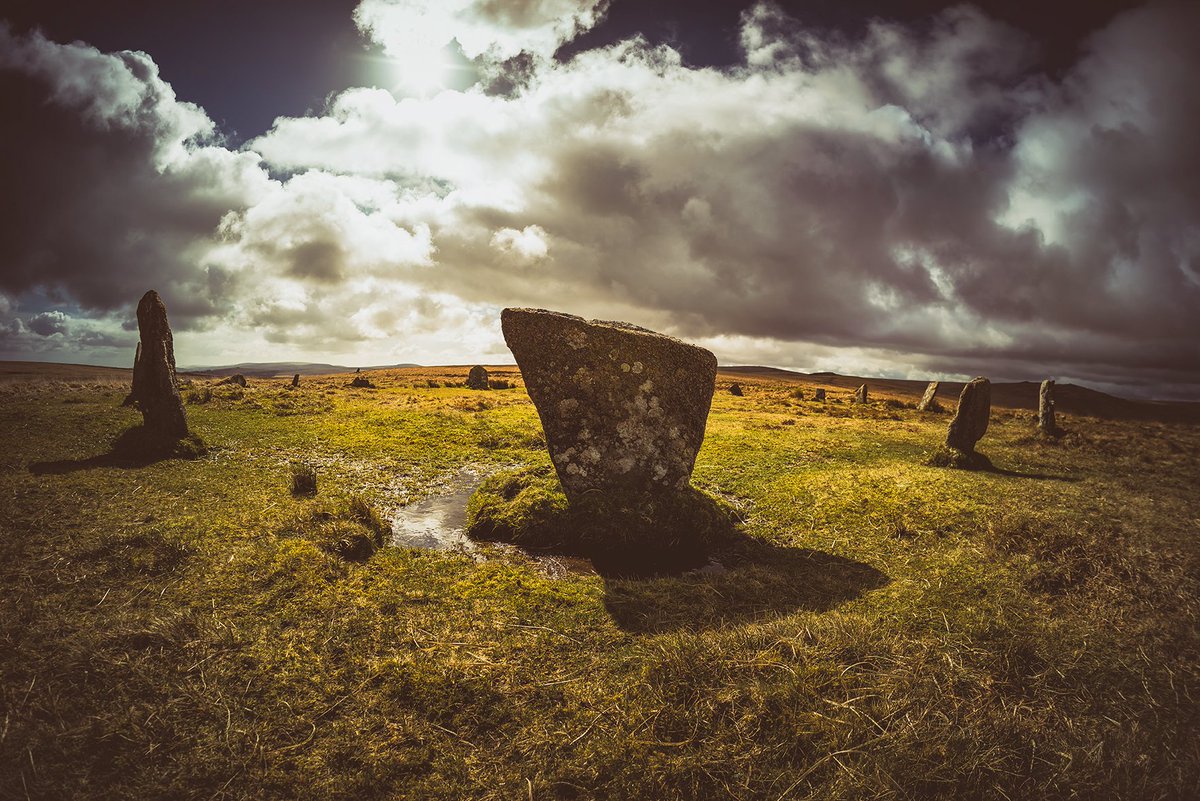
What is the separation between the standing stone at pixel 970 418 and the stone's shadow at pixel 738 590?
38.3ft

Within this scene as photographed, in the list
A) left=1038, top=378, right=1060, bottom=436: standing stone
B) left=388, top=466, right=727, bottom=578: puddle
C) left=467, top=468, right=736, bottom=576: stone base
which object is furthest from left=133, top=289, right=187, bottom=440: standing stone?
left=1038, top=378, right=1060, bottom=436: standing stone

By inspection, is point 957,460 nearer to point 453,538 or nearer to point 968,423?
point 968,423

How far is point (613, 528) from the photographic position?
373 inches

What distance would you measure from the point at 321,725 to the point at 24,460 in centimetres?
1401

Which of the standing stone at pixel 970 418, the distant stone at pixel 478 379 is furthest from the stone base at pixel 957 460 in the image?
the distant stone at pixel 478 379

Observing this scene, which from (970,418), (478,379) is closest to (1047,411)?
(970,418)

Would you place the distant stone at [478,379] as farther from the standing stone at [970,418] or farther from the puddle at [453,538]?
the standing stone at [970,418]

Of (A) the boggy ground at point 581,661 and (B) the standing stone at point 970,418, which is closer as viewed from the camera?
(A) the boggy ground at point 581,661

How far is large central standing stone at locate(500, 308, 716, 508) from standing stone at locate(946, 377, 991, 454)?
12804 mm

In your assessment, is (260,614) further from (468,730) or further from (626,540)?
(626,540)

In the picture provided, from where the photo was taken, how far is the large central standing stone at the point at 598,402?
405 inches

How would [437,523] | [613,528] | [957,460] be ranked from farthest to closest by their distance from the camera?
[957,460] < [437,523] < [613,528]

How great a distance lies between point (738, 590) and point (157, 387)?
56.7 ft

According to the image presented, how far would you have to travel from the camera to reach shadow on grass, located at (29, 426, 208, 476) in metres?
11.9
